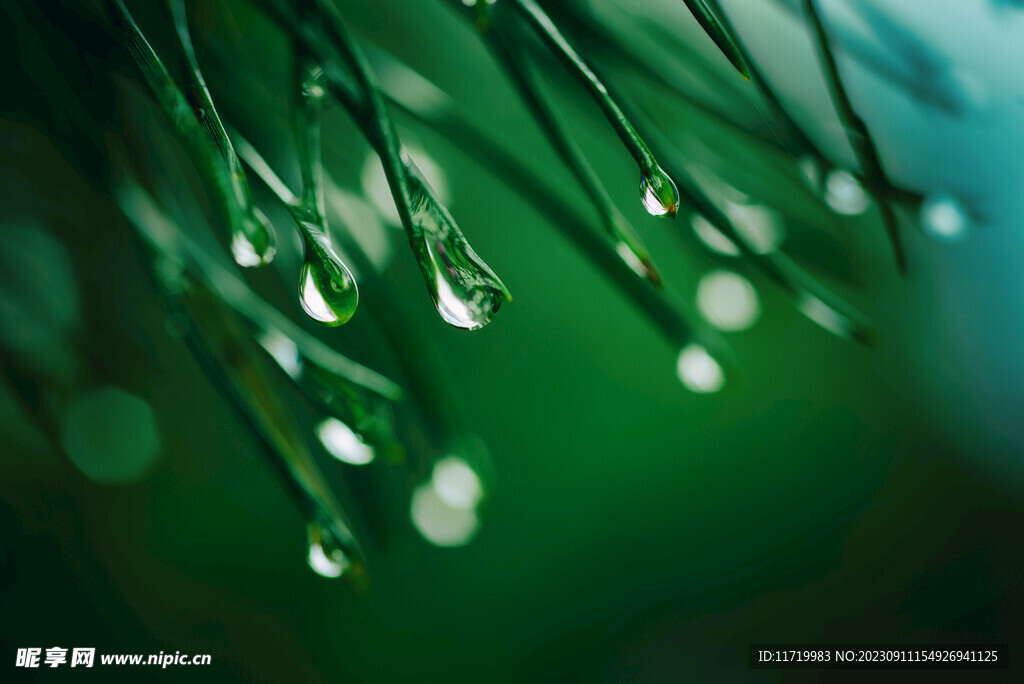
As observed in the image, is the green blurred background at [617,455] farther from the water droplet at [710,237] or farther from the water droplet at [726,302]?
the water droplet at [710,237]

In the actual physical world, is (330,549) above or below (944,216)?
below

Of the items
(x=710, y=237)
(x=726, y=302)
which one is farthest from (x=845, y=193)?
(x=726, y=302)

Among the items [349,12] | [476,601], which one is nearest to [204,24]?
[349,12]

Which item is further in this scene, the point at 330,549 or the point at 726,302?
the point at 726,302

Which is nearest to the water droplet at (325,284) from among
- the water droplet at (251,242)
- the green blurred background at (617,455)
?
the water droplet at (251,242)

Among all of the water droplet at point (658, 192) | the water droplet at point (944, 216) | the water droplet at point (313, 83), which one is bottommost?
the water droplet at point (658, 192)

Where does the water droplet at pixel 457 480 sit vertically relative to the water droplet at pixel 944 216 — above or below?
below

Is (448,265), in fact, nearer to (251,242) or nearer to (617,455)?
(251,242)

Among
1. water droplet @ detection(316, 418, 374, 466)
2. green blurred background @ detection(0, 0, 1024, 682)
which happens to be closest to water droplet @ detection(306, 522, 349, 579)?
water droplet @ detection(316, 418, 374, 466)
